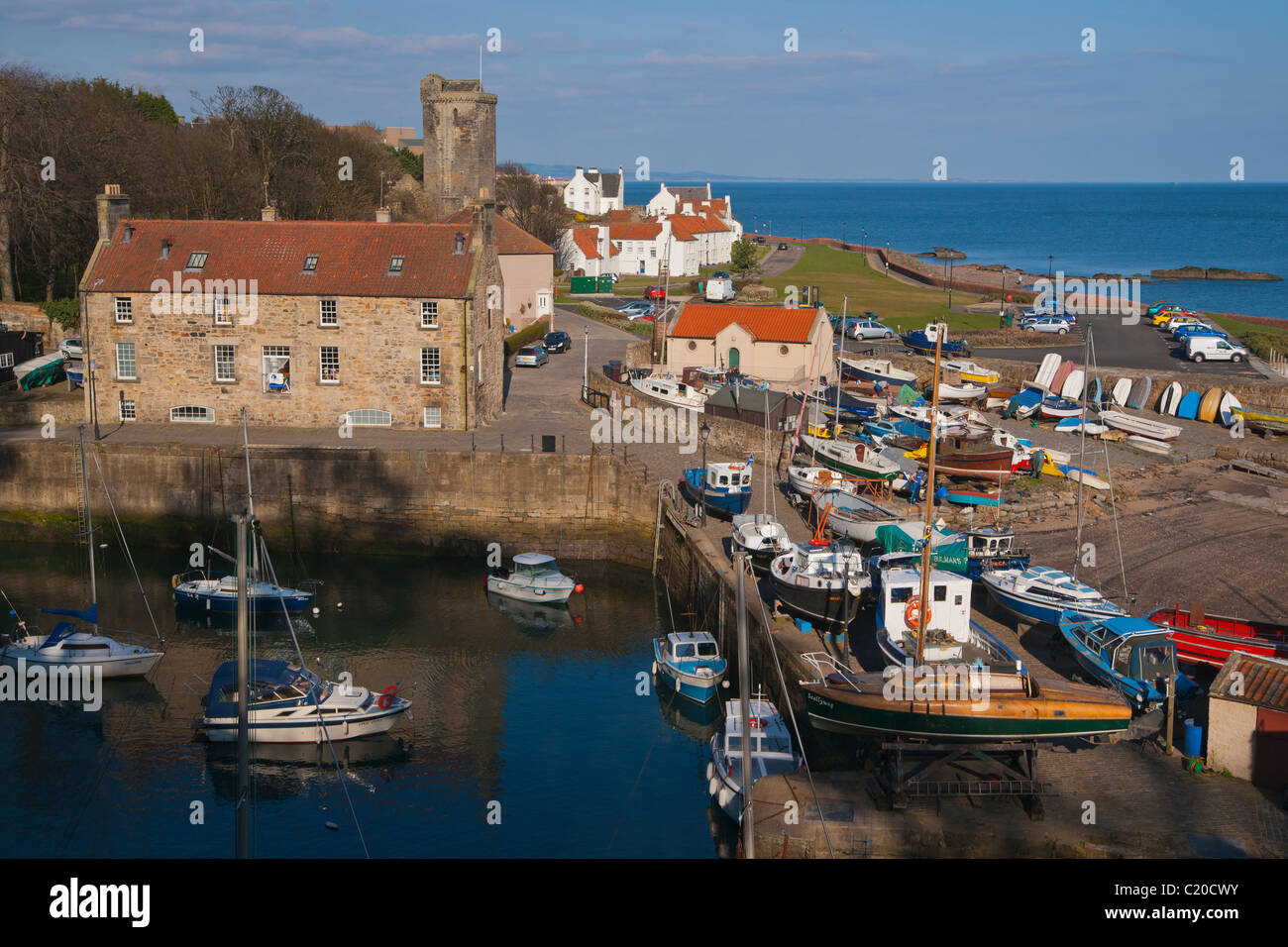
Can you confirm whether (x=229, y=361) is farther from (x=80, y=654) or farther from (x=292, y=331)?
(x=80, y=654)

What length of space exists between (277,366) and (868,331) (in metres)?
31.0

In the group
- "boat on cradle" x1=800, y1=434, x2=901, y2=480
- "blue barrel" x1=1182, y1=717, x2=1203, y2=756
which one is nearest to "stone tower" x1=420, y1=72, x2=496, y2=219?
"boat on cradle" x1=800, y1=434, x2=901, y2=480

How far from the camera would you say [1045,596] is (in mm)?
26906

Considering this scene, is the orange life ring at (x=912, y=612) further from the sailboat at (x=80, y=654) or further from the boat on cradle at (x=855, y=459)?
the sailboat at (x=80, y=654)

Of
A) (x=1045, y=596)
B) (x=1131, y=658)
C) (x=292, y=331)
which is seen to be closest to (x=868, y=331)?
(x=292, y=331)

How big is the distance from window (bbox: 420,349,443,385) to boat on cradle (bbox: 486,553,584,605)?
8259 millimetres

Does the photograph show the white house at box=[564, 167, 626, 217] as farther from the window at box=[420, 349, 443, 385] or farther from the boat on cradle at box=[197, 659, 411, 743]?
the boat on cradle at box=[197, 659, 411, 743]

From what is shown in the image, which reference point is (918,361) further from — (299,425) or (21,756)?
(21,756)

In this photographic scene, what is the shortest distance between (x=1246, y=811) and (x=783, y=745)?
26.9ft

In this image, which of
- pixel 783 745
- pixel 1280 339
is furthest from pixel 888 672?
pixel 1280 339

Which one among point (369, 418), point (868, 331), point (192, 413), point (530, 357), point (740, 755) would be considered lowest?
point (740, 755)

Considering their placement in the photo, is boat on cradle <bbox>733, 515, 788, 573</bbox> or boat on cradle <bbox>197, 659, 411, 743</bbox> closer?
boat on cradle <bbox>197, 659, 411, 743</bbox>

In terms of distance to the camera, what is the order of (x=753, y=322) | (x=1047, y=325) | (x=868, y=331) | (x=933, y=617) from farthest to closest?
1. (x=1047, y=325)
2. (x=868, y=331)
3. (x=753, y=322)
4. (x=933, y=617)

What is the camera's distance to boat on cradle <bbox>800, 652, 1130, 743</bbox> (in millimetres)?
20406
